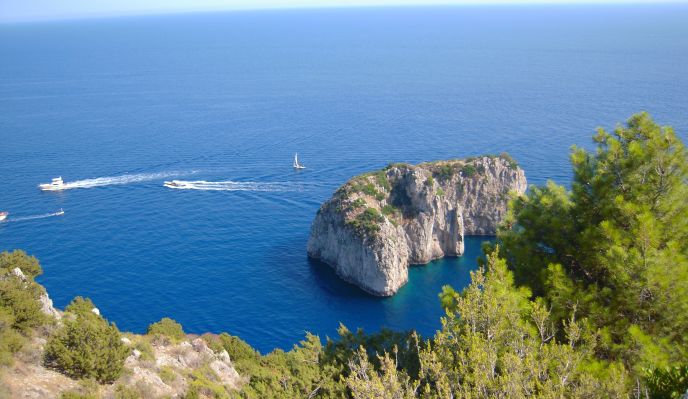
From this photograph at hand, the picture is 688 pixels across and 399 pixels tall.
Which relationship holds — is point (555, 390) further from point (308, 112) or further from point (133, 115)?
point (133, 115)

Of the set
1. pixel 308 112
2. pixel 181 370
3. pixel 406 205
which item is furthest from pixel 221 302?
pixel 308 112

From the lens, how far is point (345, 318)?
5631 cm

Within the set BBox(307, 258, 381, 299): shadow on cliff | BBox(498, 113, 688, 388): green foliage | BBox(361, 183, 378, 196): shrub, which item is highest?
BBox(498, 113, 688, 388): green foliage

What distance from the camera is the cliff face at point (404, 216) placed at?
201ft

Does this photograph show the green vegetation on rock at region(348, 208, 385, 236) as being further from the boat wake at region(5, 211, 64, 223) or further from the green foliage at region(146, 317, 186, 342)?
the boat wake at region(5, 211, 64, 223)

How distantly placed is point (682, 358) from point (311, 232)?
54470 mm

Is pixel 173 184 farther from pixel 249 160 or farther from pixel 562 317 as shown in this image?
pixel 562 317

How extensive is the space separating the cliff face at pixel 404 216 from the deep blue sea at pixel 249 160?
7.79 feet

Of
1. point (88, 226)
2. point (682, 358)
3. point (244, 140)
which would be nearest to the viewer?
point (682, 358)

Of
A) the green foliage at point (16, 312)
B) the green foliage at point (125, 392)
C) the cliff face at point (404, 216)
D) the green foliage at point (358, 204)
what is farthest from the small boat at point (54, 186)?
Result: the green foliage at point (125, 392)

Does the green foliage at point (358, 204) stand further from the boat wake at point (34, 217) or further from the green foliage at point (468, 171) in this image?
the boat wake at point (34, 217)

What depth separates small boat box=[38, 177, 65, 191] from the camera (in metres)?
83.5

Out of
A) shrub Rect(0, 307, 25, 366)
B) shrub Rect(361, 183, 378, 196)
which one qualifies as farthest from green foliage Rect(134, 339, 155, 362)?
shrub Rect(361, 183, 378, 196)

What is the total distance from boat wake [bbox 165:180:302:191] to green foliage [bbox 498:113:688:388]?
66.0m
